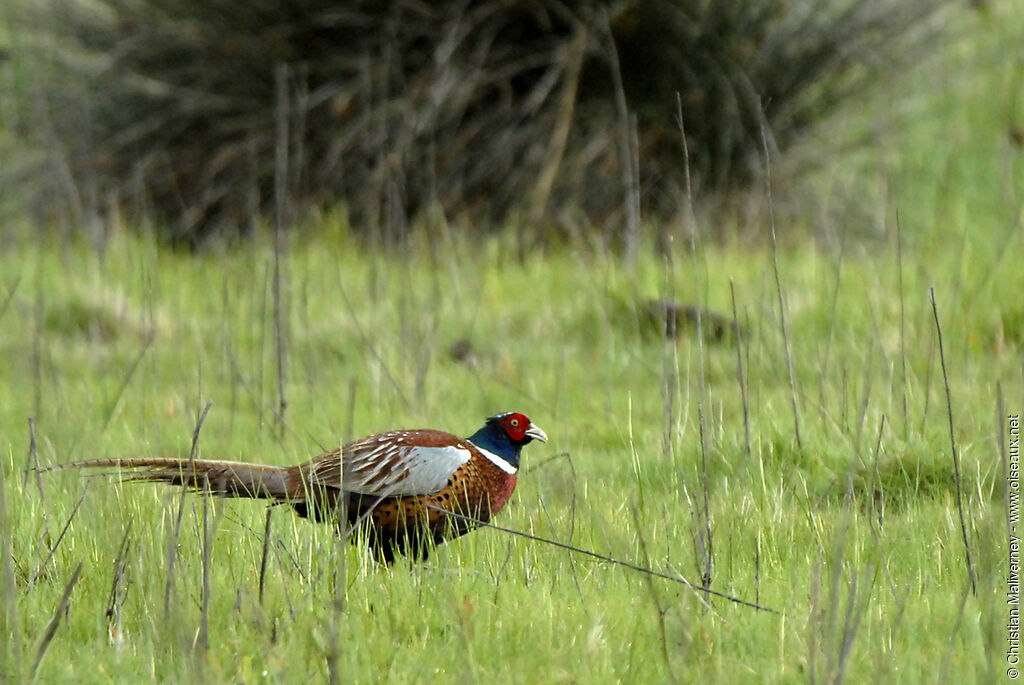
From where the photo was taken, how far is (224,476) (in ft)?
10.8

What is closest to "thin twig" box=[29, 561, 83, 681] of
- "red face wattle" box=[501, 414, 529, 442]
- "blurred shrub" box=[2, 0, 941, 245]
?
"red face wattle" box=[501, 414, 529, 442]

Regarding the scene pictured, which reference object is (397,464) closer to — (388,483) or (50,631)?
(388,483)

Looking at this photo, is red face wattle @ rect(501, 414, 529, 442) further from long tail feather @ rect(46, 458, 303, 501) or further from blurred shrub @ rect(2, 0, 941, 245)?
blurred shrub @ rect(2, 0, 941, 245)

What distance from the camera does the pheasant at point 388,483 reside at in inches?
129

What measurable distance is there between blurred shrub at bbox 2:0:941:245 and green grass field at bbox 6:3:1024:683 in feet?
1.90

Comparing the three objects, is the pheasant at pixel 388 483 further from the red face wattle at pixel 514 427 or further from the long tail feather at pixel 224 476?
the red face wattle at pixel 514 427

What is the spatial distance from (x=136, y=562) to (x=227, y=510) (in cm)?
88

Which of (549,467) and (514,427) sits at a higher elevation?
(514,427)

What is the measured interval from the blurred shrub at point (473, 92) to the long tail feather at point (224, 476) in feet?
13.8

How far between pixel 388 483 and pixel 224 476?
1.33ft

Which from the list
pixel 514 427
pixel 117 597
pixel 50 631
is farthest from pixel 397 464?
pixel 50 631

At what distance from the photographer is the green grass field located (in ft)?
8.39

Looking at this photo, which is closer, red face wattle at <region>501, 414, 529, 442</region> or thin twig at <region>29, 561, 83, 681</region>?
thin twig at <region>29, 561, 83, 681</region>

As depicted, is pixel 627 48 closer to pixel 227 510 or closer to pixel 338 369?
pixel 338 369
